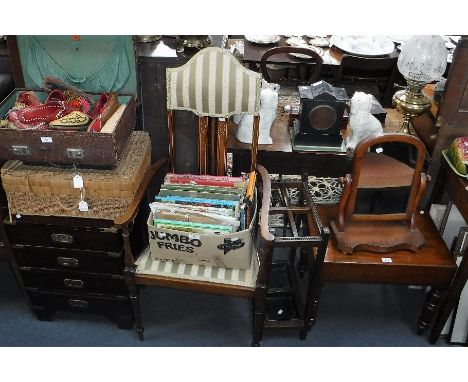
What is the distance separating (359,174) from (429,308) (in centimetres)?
95

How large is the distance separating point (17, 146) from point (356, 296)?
216cm

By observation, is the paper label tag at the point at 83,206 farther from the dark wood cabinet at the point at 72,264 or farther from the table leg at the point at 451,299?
the table leg at the point at 451,299

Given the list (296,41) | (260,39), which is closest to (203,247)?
(260,39)

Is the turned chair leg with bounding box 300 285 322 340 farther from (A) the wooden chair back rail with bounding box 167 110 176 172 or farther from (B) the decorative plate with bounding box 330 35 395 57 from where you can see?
(B) the decorative plate with bounding box 330 35 395 57

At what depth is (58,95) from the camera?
2.52 m

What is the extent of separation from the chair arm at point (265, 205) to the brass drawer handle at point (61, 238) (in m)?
0.99

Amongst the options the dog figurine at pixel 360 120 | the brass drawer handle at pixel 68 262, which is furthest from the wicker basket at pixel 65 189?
the dog figurine at pixel 360 120

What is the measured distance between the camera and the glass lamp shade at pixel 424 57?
255 centimetres

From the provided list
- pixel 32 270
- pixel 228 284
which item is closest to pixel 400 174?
pixel 228 284

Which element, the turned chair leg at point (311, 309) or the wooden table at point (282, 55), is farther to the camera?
the wooden table at point (282, 55)

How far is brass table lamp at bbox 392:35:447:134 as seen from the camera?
101 inches

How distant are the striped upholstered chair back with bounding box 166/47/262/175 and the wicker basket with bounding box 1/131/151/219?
43cm

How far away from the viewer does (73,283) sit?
2.72 m

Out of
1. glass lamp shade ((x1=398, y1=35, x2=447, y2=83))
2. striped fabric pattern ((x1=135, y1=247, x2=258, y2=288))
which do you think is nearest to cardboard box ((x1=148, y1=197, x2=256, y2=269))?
striped fabric pattern ((x1=135, y1=247, x2=258, y2=288))
